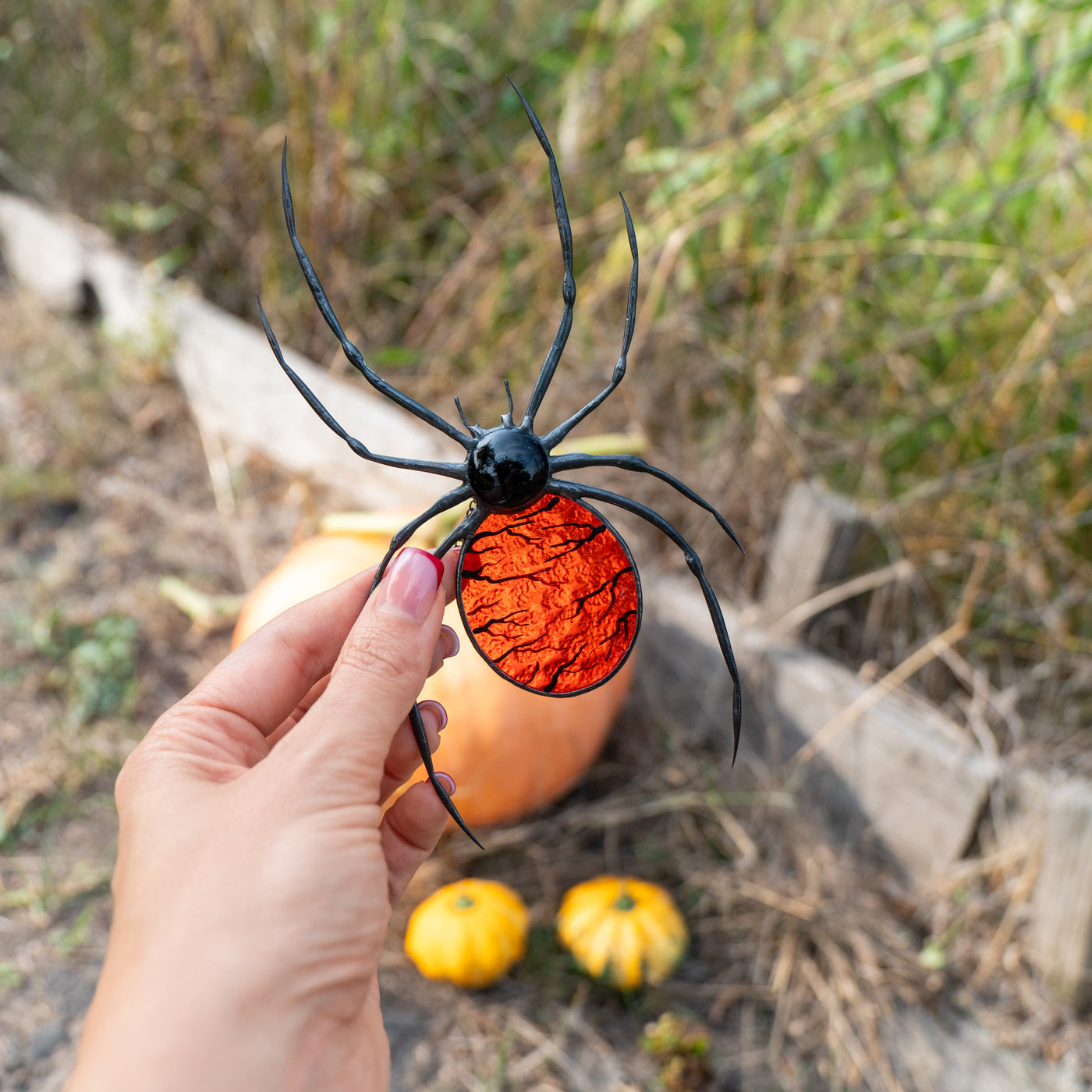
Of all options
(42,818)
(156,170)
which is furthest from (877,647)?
(156,170)

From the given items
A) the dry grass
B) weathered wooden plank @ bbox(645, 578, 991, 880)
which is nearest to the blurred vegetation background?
the dry grass

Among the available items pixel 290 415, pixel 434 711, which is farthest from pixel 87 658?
pixel 434 711

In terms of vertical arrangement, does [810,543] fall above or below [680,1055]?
above

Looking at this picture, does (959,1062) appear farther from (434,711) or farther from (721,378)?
(721,378)

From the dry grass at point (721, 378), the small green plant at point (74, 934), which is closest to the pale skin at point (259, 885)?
the dry grass at point (721, 378)

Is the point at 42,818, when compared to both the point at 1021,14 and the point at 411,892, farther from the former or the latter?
the point at 1021,14

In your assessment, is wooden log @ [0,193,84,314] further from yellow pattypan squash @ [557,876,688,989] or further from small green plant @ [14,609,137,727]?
yellow pattypan squash @ [557,876,688,989]

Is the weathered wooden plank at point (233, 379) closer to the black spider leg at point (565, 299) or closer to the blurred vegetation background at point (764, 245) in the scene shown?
the blurred vegetation background at point (764, 245)
